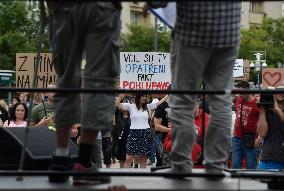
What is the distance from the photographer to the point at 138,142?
14.1 m

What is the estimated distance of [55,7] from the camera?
4.31m

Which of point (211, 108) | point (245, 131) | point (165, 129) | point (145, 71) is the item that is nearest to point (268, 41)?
point (145, 71)

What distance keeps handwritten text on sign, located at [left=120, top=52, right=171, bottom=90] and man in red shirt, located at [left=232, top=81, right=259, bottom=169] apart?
5479mm

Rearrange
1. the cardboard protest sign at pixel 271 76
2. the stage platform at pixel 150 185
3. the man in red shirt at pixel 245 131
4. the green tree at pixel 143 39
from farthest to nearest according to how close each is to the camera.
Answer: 1. the green tree at pixel 143 39
2. the cardboard protest sign at pixel 271 76
3. the man in red shirt at pixel 245 131
4. the stage platform at pixel 150 185

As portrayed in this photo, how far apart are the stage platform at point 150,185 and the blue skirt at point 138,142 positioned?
373 inches

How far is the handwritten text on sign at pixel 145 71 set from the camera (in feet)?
55.0

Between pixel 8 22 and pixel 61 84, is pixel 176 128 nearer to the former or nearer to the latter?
pixel 61 84

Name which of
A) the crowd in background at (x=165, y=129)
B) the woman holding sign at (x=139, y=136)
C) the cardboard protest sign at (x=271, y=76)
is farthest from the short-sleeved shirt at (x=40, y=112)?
the cardboard protest sign at (x=271, y=76)

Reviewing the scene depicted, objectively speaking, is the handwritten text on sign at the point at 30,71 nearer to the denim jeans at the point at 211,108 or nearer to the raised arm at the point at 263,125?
the raised arm at the point at 263,125

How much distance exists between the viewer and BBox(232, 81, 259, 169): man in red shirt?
1102 centimetres

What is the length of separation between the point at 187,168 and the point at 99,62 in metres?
0.90

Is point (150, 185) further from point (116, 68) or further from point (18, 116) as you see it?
→ point (18, 116)

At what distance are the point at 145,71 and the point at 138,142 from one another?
3.27 metres

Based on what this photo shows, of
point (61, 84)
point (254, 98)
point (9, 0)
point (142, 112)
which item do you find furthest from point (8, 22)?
point (61, 84)
